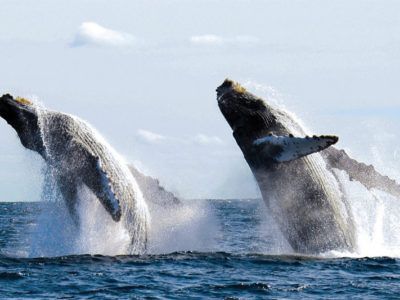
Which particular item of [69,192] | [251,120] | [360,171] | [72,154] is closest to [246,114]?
[251,120]

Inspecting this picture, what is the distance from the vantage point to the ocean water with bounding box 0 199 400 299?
52.2 feet

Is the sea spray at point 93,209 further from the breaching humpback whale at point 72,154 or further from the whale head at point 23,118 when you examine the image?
the whale head at point 23,118

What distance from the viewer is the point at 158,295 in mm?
15625

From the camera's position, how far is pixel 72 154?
20.5 meters

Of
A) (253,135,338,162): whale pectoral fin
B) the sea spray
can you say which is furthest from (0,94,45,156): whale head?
(253,135,338,162): whale pectoral fin

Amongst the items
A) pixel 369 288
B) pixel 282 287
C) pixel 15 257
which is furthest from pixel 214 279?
pixel 15 257

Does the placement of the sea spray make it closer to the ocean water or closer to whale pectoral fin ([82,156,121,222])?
the ocean water

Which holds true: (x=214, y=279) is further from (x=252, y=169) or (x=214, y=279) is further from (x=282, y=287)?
(x=252, y=169)

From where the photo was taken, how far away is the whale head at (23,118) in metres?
20.8

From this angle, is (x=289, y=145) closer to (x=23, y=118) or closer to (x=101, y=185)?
(x=101, y=185)

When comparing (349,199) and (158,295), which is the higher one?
(349,199)

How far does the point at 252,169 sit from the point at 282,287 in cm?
426

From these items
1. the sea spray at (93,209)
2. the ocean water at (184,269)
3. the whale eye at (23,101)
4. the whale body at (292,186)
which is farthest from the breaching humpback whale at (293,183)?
the whale eye at (23,101)

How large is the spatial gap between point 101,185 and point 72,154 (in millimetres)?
1387
